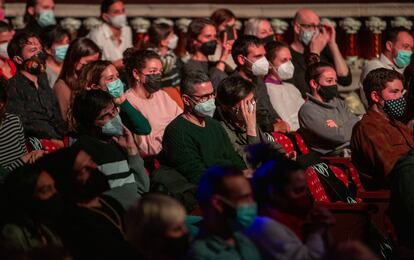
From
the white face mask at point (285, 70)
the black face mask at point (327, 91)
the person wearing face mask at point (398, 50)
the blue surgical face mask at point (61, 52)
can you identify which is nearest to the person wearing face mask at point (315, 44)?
the person wearing face mask at point (398, 50)

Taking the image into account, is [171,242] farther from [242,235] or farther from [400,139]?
[400,139]

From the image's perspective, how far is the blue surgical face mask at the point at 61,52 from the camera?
1047cm

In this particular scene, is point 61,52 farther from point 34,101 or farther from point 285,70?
point 285,70

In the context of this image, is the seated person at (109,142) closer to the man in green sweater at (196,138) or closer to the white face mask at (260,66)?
the man in green sweater at (196,138)

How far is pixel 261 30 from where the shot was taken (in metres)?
11.6

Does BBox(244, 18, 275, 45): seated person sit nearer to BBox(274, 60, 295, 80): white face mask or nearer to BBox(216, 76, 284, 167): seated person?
BBox(274, 60, 295, 80): white face mask

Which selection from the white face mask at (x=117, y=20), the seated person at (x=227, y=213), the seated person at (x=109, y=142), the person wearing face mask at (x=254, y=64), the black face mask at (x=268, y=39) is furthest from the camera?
the black face mask at (x=268, y=39)

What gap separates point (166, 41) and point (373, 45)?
8.30 feet

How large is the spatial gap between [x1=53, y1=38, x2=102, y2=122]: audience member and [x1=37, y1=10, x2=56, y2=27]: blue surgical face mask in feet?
4.83

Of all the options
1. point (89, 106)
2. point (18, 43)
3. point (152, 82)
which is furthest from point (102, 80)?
point (18, 43)

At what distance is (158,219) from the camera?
6.02 meters

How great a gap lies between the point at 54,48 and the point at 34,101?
3.80 ft

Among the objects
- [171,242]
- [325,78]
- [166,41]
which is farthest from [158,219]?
[166,41]

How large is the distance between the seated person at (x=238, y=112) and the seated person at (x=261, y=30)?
8.33 feet
